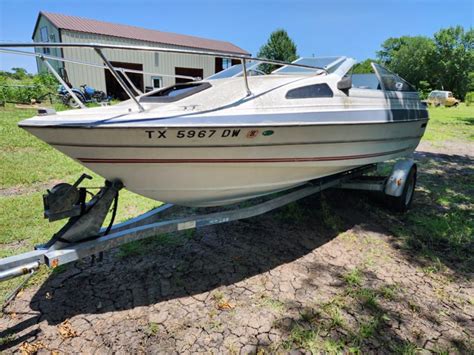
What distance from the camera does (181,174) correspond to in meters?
2.78

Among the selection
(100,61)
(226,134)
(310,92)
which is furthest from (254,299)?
(100,61)

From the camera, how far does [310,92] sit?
3184 millimetres

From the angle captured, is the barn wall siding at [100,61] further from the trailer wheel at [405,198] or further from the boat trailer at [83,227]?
the boat trailer at [83,227]

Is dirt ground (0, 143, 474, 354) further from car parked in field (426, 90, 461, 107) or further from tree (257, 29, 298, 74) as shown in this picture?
tree (257, 29, 298, 74)

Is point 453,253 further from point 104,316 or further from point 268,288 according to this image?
point 104,316

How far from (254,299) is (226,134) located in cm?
141

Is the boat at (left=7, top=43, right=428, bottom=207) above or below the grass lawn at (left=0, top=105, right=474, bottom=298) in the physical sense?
above

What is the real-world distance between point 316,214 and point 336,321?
216 centimetres

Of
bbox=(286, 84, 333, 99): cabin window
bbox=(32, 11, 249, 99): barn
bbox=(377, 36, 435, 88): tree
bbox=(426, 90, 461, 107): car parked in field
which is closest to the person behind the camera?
bbox=(286, 84, 333, 99): cabin window

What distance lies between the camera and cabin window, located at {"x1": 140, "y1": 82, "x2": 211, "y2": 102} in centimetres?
295

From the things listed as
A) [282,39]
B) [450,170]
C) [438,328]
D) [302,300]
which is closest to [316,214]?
[302,300]

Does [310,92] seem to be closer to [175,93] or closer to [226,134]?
[226,134]

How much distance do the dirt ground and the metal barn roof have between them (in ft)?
60.9

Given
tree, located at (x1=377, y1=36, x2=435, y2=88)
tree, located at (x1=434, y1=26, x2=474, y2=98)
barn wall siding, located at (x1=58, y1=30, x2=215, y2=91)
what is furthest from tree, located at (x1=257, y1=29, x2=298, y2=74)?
barn wall siding, located at (x1=58, y1=30, x2=215, y2=91)
